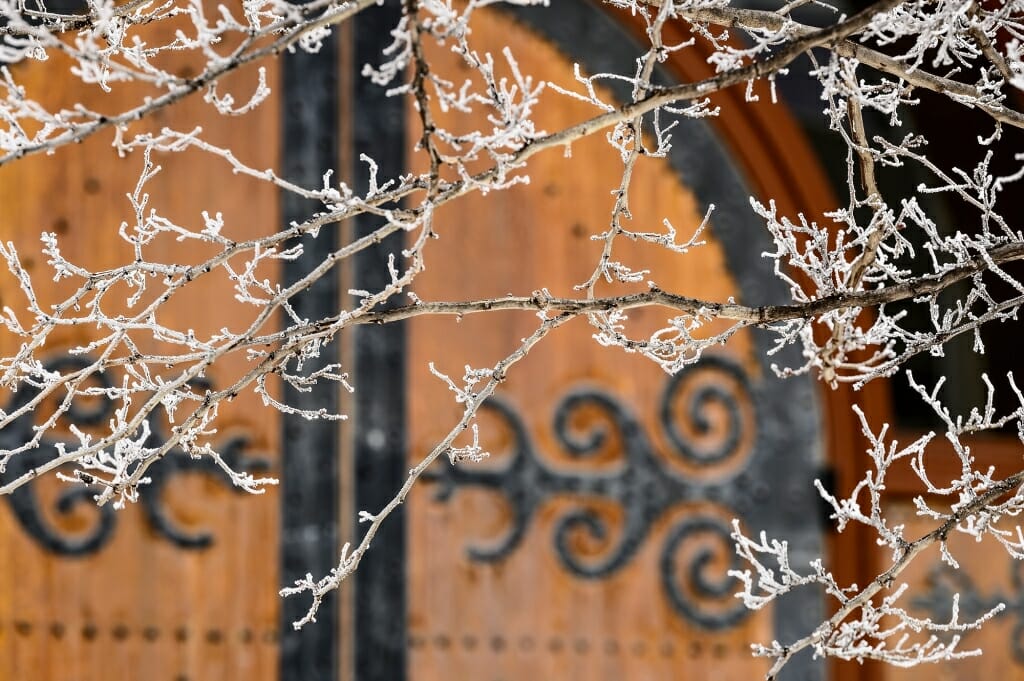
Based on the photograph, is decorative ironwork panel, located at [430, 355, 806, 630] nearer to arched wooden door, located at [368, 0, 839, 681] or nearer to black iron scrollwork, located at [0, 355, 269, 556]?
arched wooden door, located at [368, 0, 839, 681]

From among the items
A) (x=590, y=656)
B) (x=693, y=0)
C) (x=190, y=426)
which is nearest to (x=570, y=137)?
(x=693, y=0)

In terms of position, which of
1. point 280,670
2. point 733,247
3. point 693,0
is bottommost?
point 280,670

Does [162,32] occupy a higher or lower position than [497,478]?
higher

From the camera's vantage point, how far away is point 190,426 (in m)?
1.62

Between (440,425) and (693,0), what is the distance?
1.66 metres

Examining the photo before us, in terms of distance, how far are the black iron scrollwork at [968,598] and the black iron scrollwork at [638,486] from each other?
0.46 meters

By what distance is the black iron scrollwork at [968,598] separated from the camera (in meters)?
3.24

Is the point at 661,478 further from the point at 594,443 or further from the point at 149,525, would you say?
the point at 149,525

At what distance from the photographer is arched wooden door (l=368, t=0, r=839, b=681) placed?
3129 millimetres

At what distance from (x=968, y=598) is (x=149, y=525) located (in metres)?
1.93

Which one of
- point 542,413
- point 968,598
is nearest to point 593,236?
point 542,413

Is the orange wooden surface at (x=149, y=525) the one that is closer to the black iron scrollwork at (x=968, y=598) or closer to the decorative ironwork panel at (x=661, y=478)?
the decorative ironwork panel at (x=661, y=478)

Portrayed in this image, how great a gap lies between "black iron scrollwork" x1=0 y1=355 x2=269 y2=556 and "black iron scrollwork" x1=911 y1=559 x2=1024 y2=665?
164 centimetres

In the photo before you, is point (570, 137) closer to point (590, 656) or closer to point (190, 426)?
point (190, 426)
